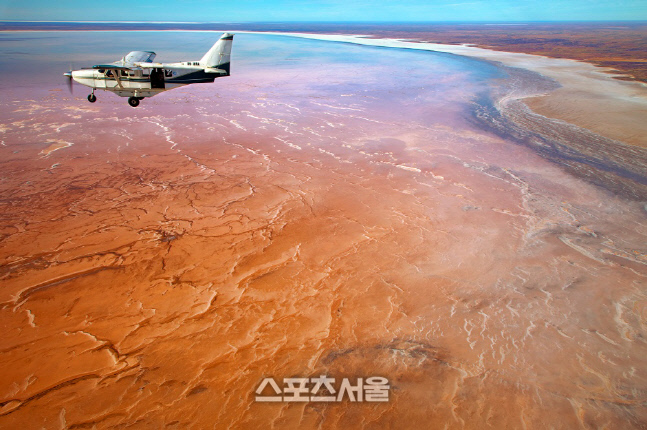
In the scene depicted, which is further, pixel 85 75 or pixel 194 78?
pixel 194 78

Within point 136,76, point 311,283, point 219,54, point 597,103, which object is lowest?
point 311,283

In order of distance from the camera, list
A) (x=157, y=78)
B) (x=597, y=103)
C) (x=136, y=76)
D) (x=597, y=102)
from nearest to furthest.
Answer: (x=136, y=76)
(x=157, y=78)
(x=597, y=103)
(x=597, y=102)

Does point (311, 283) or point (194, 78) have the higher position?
point (194, 78)

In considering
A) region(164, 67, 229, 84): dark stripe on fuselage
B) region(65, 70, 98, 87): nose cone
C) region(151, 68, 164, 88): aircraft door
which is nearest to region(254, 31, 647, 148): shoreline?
region(164, 67, 229, 84): dark stripe on fuselage

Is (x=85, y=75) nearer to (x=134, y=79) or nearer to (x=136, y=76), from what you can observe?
(x=134, y=79)

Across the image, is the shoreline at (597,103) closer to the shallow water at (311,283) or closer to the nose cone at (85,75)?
the shallow water at (311,283)

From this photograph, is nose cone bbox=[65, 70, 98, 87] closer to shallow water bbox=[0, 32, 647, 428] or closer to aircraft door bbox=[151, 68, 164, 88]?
aircraft door bbox=[151, 68, 164, 88]

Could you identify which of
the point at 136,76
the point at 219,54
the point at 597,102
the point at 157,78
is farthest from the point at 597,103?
the point at 136,76
